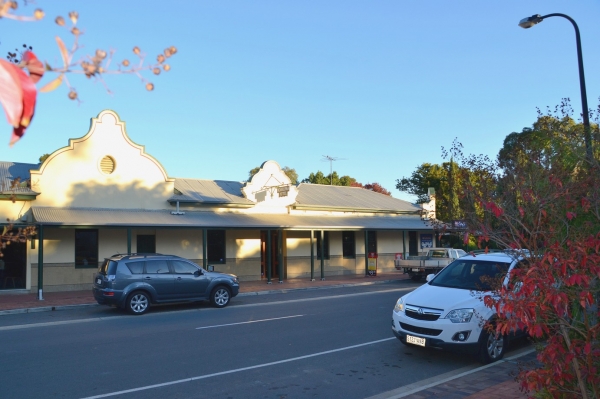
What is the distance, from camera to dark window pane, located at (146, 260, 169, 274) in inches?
622

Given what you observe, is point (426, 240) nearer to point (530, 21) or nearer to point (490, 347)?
point (530, 21)

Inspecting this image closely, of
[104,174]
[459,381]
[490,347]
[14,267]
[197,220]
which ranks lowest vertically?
[459,381]

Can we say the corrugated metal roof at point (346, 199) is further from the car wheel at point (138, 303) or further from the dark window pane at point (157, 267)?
the car wheel at point (138, 303)

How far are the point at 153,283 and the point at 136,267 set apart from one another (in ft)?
2.27

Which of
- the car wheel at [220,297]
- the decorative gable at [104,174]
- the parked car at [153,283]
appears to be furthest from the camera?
the decorative gable at [104,174]

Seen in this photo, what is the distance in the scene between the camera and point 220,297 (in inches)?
670

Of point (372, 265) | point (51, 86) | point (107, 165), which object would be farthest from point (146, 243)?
point (51, 86)

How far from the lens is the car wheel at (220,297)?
1689cm

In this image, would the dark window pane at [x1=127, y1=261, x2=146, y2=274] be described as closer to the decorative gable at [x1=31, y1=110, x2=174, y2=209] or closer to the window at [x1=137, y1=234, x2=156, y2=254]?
the decorative gable at [x1=31, y1=110, x2=174, y2=209]

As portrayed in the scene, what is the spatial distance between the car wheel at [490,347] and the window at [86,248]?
686 inches

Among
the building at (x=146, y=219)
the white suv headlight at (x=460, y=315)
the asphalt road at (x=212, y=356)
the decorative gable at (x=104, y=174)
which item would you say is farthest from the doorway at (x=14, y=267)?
the white suv headlight at (x=460, y=315)

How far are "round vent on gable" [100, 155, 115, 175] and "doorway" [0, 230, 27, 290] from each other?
4310 mm

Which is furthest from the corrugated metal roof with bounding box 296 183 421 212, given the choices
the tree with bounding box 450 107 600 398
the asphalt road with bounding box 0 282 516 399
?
the tree with bounding box 450 107 600 398

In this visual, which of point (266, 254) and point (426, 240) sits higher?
point (426, 240)
